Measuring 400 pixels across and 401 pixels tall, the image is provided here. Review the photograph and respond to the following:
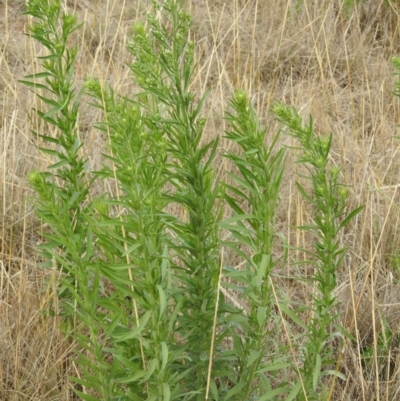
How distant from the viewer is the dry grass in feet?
6.93

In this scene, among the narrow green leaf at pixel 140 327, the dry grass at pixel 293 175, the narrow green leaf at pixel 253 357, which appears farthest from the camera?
the dry grass at pixel 293 175

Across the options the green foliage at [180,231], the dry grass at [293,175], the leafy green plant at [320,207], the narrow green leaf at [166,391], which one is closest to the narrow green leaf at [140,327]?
the green foliage at [180,231]

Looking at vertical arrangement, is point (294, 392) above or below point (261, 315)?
below

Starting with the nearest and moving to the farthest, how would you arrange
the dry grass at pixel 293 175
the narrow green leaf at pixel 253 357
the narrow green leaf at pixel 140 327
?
1. the narrow green leaf at pixel 140 327
2. the narrow green leaf at pixel 253 357
3. the dry grass at pixel 293 175

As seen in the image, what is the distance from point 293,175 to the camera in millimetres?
2938

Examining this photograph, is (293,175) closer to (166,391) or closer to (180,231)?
(180,231)

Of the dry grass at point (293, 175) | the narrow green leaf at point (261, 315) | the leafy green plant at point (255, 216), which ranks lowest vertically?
the dry grass at point (293, 175)

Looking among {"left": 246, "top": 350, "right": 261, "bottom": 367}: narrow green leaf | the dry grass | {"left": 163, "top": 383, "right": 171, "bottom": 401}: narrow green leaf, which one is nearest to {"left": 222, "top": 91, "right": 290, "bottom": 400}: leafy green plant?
{"left": 246, "top": 350, "right": 261, "bottom": 367}: narrow green leaf

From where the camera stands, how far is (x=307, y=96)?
344 cm

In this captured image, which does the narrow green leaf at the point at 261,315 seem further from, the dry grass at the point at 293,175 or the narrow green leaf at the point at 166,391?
the dry grass at the point at 293,175

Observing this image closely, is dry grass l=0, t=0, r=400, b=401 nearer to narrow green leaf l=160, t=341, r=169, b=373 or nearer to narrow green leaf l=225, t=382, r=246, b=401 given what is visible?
narrow green leaf l=225, t=382, r=246, b=401

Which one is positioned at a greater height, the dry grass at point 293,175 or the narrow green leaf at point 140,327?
the narrow green leaf at point 140,327

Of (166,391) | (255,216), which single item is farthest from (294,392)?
(255,216)

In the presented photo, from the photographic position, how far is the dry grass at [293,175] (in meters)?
2.11
